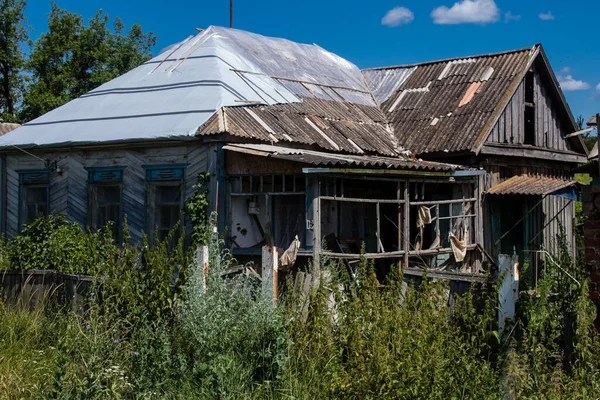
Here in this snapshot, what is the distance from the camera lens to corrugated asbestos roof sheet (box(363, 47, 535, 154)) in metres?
15.6

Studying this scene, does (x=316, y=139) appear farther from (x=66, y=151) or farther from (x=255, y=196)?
(x=66, y=151)

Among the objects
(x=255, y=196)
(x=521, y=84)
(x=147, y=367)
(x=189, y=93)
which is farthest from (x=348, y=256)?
(x=521, y=84)

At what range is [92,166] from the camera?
1423cm

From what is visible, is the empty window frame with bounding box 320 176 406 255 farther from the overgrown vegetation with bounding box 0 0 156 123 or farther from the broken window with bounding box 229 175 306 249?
the overgrown vegetation with bounding box 0 0 156 123

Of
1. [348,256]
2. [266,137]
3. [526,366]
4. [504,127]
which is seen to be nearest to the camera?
[526,366]

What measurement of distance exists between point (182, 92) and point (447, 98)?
6463 millimetres

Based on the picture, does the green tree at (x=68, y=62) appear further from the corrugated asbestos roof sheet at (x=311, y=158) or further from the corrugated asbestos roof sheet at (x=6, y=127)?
the corrugated asbestos roof sheet at (x=311, y=158)

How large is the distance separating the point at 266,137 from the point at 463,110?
18.4ft

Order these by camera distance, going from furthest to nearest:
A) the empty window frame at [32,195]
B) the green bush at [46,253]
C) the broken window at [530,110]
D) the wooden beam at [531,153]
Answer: the broken window at [530,110], the wooden beam at [531,153], the empty window frame at [32,195], the green bush at [46,253]

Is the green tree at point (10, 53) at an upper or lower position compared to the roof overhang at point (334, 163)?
upper

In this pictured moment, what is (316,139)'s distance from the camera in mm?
13586

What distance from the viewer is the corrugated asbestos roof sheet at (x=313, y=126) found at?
12.7 meters

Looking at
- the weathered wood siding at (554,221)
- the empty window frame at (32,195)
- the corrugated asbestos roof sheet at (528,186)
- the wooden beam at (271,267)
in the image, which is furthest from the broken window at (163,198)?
the weathered wood siding at (554,221)

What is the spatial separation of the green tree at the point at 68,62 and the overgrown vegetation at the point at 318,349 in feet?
84.4
